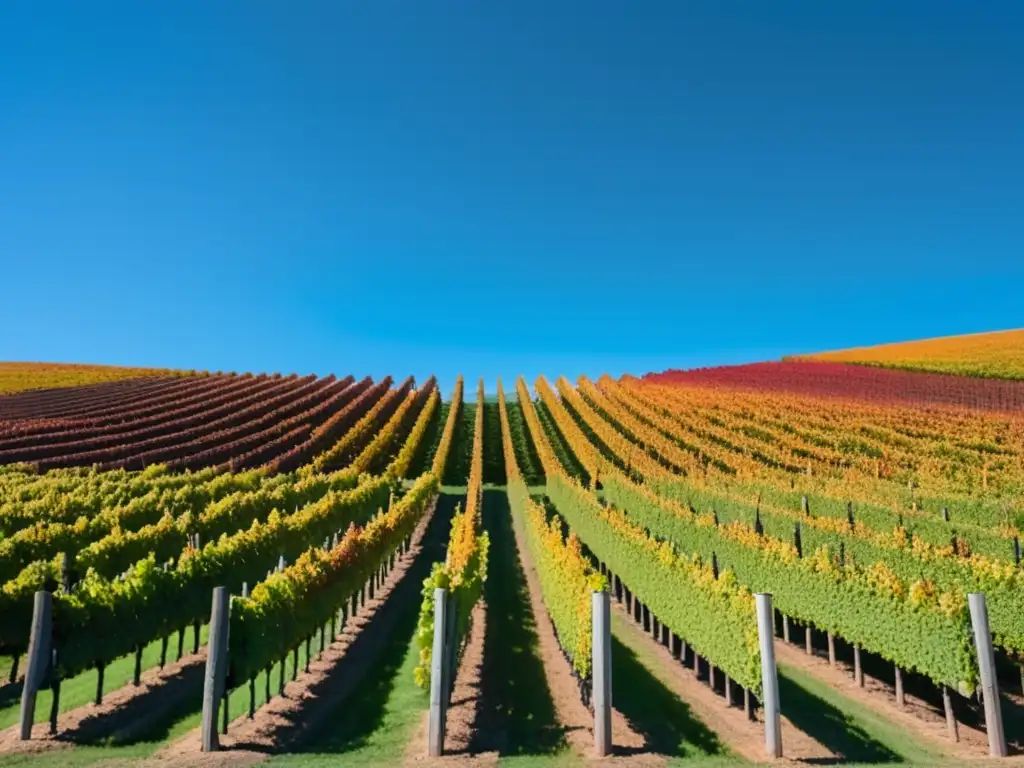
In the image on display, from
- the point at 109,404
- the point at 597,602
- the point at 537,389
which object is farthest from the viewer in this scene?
the point at 537,389

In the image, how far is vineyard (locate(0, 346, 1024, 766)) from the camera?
896 centimetres

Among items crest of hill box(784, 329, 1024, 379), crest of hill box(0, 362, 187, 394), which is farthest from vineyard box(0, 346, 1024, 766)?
crest of hill box(0, 362, 187, 394)

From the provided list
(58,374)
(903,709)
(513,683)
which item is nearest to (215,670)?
(513,683)

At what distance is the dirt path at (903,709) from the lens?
9.18 metres

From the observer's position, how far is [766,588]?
50.3 ft

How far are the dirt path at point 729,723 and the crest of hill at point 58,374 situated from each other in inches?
2834

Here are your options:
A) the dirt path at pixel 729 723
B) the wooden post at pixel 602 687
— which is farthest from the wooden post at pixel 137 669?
the dirt path at pixel 729 723

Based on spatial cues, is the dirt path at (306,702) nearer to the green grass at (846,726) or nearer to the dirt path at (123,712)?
the dirt path at (123,712)

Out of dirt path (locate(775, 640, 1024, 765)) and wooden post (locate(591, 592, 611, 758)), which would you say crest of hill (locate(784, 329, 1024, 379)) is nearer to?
dirt path (locate(775, 640, 1024, 765))

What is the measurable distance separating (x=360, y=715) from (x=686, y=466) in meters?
28.3

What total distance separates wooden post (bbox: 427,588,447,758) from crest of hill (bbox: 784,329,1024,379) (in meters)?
56.0

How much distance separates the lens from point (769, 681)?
8469 mm

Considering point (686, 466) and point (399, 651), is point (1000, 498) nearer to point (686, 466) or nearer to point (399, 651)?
point (686, 466)

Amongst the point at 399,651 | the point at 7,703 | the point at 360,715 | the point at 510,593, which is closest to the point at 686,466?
the point at 510,593
